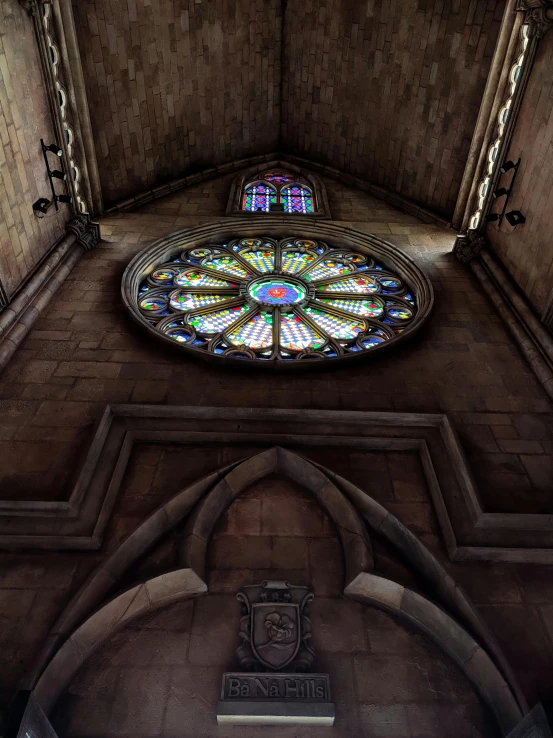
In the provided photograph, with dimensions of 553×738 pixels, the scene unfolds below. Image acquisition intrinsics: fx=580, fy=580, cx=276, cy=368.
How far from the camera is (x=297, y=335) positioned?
6.48 m

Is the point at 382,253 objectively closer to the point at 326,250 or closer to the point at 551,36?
the point at 326,250

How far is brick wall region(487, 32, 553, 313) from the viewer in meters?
6.36

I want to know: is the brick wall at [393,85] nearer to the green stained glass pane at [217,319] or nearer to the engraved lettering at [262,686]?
the green stained glass pane at [217,319]

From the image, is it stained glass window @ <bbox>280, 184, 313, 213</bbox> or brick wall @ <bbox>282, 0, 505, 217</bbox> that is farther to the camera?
stained glass window @ <bbox>280, 184, 313, 213</bbox>

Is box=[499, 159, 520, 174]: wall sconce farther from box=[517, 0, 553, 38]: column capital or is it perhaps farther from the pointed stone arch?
the pointed stone arch

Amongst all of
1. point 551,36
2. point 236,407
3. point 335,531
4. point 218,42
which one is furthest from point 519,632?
point 218,42

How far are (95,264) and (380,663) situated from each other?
5.73 metres

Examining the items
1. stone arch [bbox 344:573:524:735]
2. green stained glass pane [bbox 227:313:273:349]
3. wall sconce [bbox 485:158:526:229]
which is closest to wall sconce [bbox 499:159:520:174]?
wall sconce [bbox 485:158:526:229]

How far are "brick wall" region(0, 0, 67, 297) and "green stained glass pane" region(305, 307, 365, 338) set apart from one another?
3276mm

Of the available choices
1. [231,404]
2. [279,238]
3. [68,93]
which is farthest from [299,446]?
[68,93]

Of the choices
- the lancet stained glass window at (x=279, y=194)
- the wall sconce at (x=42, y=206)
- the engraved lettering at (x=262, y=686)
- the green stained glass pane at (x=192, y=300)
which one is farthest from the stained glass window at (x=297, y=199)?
the engraved lettering at (x=262, y=686)

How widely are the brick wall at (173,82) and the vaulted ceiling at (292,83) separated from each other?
0.02m

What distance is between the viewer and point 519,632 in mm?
3629

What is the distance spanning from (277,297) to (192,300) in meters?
1.06
